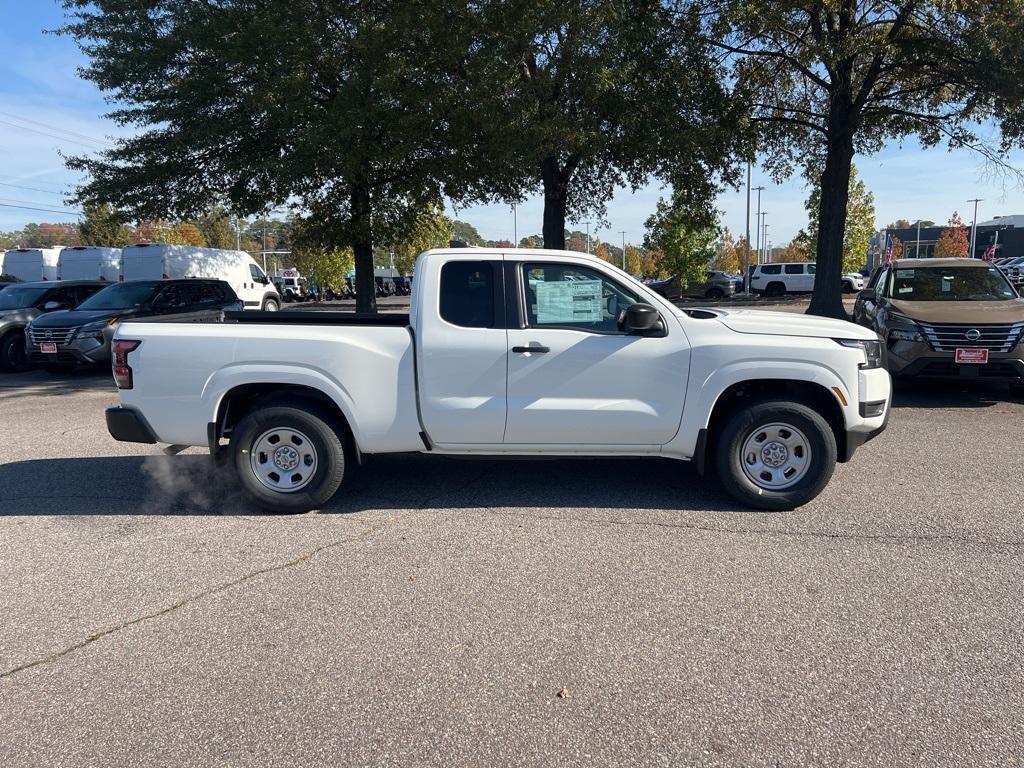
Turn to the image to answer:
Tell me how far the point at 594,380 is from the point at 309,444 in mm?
2086

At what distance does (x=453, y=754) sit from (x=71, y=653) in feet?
6.62

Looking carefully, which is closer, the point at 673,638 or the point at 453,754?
the point at 453,754

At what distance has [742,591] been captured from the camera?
4082mm

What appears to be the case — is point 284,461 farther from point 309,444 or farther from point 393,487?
point 393,487

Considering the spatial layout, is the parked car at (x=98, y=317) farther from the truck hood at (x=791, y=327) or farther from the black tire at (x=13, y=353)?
the truck hood at (x=791, y=327)

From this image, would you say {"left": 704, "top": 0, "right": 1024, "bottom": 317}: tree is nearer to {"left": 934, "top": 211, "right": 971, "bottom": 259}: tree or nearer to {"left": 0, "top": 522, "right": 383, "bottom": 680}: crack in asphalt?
{"left": 0, "top": 522, "right": 383, "bottom": 680}: crack in asphalt

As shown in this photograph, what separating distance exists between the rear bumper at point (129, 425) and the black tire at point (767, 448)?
13.4ft

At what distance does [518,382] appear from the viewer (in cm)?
529

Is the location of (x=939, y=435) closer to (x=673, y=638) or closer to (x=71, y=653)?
(x=673, y=638)

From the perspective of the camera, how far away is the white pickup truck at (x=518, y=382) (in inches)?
207

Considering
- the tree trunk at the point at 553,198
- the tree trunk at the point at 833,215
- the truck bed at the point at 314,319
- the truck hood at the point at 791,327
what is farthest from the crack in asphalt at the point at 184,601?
the tree trunk at the point at 833,215

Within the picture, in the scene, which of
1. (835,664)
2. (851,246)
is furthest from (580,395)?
(851,246)

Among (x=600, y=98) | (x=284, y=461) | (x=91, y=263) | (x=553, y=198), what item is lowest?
(x=284, y=461)

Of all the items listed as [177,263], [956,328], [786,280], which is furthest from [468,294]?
[786,280]
